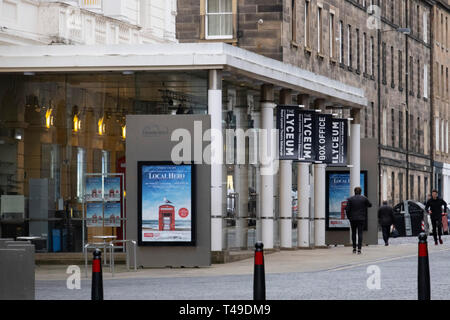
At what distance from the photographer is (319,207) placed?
39.6 metres

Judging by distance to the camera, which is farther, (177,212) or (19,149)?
(19,149)

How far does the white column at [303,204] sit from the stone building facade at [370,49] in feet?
9.52

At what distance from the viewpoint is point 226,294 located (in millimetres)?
21500

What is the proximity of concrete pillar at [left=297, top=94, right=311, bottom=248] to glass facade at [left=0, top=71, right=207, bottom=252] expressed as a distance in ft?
24.3

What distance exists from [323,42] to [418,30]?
80.3 feet

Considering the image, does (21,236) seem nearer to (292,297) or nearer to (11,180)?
(11,180)

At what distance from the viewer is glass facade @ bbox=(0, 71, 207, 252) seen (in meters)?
32.1

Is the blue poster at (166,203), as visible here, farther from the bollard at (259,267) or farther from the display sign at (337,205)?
the bollard at (259,267)

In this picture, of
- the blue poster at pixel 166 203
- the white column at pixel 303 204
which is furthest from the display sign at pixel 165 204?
the white column at pixel 303 204

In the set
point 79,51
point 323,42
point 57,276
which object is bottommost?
point 57,276

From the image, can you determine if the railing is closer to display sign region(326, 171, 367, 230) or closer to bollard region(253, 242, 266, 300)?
display sign region(326, 171, 367, 230)

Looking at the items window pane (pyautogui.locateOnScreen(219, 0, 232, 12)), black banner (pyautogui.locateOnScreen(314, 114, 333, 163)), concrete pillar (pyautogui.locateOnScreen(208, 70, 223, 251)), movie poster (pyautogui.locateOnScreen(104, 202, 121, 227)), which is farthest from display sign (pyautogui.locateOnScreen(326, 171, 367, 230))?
→ window pane (pyautogui.locateOnScreen(219, 0, 232, 12))

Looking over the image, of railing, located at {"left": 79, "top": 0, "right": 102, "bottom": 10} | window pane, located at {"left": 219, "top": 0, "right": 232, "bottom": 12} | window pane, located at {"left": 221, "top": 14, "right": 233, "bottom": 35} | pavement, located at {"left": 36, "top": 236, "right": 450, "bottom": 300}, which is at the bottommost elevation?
pavement, located at {"left": 36, "top": 236, "right": 450, "bottom": 300}
